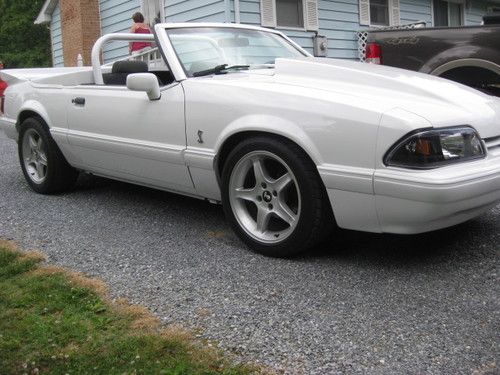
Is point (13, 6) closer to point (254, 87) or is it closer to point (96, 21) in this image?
point (96, 21)

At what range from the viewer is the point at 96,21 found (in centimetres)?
1470

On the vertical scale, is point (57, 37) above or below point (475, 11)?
below

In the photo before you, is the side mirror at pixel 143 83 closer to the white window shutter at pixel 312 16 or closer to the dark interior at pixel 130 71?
the dark interior at pixel 130 71

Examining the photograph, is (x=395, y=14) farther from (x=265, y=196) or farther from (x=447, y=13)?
(x=265, y=196)

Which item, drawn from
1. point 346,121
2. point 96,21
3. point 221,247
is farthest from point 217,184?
point 96,21

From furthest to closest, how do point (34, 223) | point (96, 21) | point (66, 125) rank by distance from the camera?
point (96, 21), point (66, 125), point (34, 223)

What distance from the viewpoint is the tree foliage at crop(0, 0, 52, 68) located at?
3700 centimetres

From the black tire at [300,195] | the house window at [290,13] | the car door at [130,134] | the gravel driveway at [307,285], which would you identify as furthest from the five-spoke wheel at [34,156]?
the house window at [290,13]

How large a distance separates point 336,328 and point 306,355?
0.92 ft

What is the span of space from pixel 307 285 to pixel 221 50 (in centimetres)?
207

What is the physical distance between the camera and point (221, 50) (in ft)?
14.6

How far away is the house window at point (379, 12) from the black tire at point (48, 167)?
32.8 ft

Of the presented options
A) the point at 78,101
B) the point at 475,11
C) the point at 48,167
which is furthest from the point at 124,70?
the point at 475,11

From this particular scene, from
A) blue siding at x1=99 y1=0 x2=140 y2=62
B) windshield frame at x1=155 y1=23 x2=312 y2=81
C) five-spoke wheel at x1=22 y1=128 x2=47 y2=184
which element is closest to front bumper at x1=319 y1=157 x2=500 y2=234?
windshield frame at x1=155 y1=23 x2=312 y2=81
